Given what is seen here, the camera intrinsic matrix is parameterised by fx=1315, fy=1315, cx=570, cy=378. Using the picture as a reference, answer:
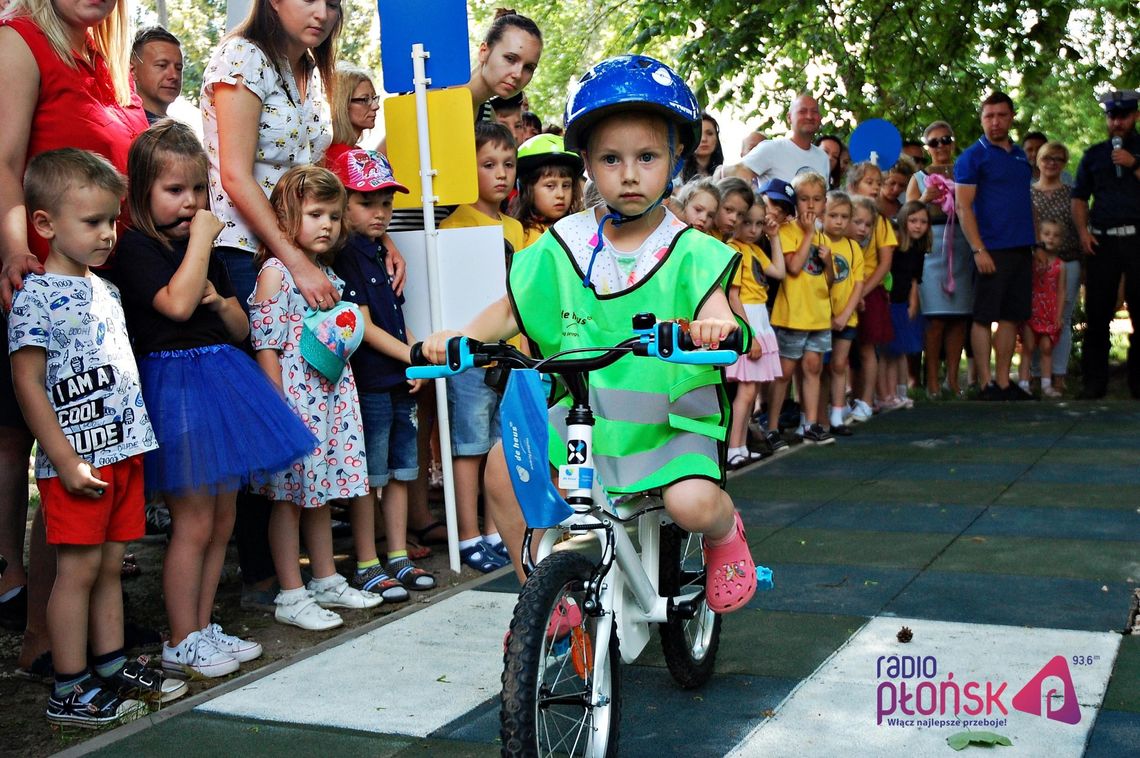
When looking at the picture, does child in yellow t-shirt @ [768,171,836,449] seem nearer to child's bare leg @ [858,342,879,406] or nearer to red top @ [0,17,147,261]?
child's bare leg @ [858,342,879,406]

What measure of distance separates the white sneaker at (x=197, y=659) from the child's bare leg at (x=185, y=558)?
0.04 metres

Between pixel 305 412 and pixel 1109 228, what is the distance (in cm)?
839

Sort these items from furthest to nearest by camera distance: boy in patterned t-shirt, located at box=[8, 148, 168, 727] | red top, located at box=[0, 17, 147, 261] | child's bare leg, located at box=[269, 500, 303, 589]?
child's bare leg, located at box=[269, 500, 303, 589]
red top, located at box=[0, 17, 147, 261]
boy in patterned t-shirt, located at box=[8, 148, 168, 727]

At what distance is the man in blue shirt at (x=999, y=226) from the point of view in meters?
11.1

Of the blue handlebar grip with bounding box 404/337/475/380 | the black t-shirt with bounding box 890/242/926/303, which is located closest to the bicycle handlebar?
the blue handlebar grip with bounding box 404/337/475/380

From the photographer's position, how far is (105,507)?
13.5 ft

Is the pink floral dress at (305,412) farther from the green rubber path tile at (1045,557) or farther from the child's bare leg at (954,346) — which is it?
the child's bare leg at (954,346)

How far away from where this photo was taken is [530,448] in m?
2.97

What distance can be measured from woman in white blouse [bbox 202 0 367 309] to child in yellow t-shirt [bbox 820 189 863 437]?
5.07 m

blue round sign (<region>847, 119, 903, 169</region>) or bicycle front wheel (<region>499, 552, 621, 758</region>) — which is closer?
bicycle front wheel (<region>499, 552, 621, 758</region>)

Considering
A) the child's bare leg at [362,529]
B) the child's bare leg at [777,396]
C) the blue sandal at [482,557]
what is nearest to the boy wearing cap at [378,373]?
the child's bare leg at [362,529]

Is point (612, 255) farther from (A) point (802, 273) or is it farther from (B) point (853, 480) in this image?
(A) point (802, 273)

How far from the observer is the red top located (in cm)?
437

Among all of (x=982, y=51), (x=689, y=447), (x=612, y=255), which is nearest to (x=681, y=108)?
(x=612, y=255)
